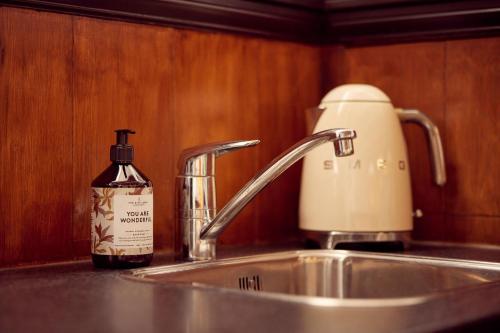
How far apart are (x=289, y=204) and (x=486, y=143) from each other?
0.34 meters

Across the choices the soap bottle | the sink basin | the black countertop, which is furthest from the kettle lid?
the black countertop

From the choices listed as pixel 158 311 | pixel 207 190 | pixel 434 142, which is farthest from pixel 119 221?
pixel 434 142

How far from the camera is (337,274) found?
1.15 metres

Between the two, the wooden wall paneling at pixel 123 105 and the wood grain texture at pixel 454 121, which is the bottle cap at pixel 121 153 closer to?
the wooden wall paneling at pixel 123 105

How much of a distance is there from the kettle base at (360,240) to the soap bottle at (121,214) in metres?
0.32

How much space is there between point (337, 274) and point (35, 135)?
1.53ft

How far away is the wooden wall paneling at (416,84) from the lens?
4.35ft

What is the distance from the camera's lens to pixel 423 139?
1.34 metres

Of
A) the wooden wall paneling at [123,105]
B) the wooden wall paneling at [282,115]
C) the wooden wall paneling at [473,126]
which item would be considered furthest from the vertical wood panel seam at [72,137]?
the wooden wall paneling at [473,126]

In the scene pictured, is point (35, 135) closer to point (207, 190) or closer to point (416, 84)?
point (207, 190)

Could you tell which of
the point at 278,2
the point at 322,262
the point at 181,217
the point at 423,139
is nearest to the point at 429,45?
the point at 423,139

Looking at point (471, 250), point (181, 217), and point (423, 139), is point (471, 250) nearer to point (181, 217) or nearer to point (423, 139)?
point (423, 139)

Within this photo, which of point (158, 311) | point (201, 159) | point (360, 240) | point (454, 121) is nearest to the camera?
point (158, 311)

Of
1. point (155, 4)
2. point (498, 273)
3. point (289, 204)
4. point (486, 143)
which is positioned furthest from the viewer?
point (289, 204)
